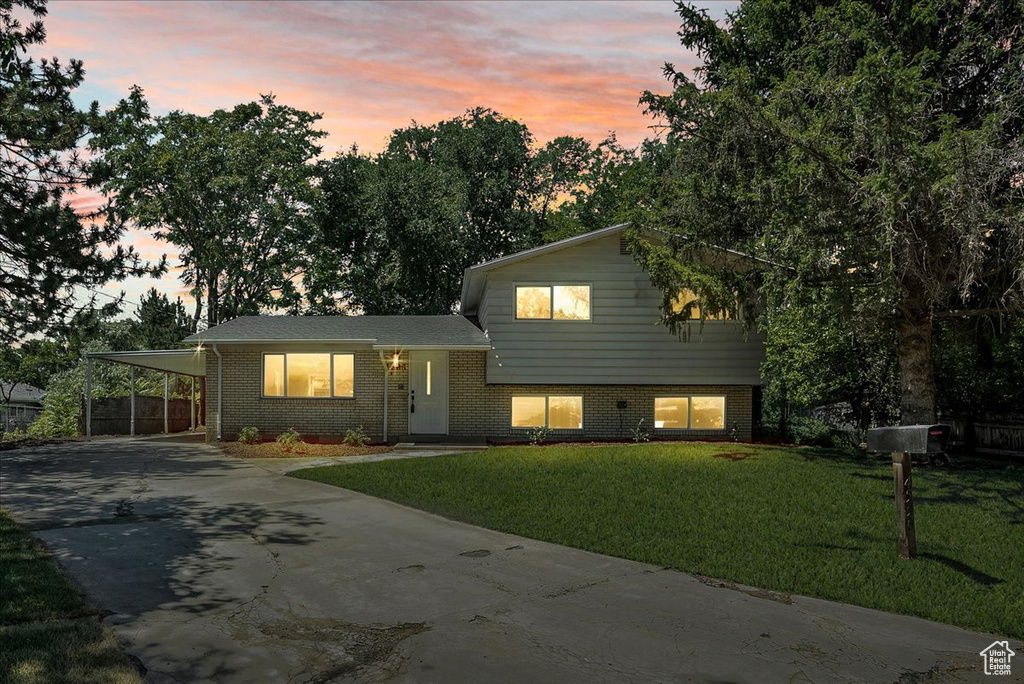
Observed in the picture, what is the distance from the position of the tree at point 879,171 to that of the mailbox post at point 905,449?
591cm

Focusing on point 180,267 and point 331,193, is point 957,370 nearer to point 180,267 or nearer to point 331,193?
point 331,193

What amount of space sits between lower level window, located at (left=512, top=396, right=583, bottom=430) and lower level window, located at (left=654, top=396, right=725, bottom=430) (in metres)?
2.45

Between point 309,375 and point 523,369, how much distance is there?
657cm

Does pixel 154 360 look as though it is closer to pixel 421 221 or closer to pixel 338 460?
pixel 338 460

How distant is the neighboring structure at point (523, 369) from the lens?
22.1 m

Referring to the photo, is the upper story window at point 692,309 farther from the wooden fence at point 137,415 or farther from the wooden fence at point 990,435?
the wooden fence at point 137,415

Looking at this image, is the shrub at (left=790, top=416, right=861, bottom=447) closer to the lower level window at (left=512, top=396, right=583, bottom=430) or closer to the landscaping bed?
the lower level window at (left=512, top=396, right=583, bottom=430)

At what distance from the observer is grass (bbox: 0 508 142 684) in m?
5.30

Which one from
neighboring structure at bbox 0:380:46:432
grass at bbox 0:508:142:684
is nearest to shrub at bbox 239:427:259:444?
grass at bbox 0:508:142:684

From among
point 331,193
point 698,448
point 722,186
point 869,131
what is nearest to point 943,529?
point 869,131

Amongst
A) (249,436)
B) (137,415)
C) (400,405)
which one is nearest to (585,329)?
(400,405)

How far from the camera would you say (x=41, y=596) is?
7.15 m

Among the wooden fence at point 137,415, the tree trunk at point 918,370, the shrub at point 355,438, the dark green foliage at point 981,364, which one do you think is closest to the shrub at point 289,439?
the shrub at point 355,438

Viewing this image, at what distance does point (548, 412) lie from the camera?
22844 mm
